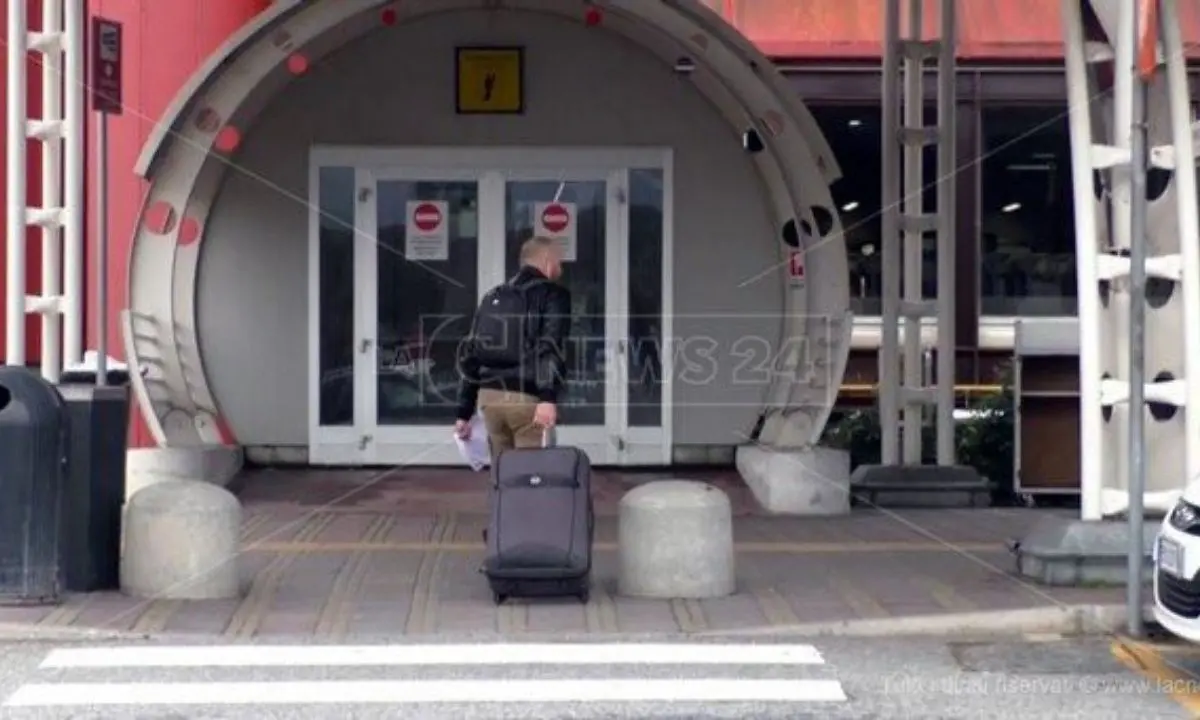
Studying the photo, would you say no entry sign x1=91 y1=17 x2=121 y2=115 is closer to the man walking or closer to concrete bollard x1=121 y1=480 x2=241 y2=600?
concrete bollard x1=121 y1=480 x2=241 y2=600

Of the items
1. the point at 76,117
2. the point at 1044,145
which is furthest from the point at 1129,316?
the point at 1044,145

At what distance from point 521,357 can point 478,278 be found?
5457 millimetres

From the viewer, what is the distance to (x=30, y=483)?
32.6ft

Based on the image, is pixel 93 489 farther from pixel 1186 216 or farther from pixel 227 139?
pixel 1186 216

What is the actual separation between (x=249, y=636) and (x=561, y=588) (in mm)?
1768

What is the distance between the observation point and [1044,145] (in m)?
20.6

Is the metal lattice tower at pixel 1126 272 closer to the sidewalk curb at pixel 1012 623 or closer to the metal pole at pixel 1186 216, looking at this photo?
the metal pole at pixel 1186 216

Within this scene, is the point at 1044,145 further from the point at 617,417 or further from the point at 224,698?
the point at 224,698

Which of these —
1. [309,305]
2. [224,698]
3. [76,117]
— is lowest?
[224,698]

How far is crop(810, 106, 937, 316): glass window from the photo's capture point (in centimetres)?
1930

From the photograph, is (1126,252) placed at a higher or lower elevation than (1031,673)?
higher

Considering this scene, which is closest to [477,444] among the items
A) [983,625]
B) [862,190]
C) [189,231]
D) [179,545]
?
[179,545]

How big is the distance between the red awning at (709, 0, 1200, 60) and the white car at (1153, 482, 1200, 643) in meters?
12.0

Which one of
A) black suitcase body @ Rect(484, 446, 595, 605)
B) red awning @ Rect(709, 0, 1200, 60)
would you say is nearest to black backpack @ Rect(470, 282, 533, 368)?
black suitcase body @ Rect(484, 446, 595, 605)
